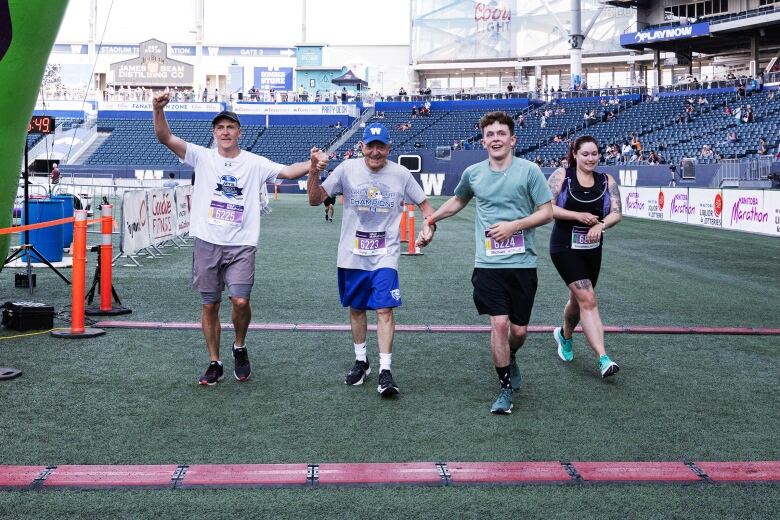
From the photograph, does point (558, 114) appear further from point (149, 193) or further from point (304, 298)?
point (304, 298)

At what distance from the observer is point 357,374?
6.72m

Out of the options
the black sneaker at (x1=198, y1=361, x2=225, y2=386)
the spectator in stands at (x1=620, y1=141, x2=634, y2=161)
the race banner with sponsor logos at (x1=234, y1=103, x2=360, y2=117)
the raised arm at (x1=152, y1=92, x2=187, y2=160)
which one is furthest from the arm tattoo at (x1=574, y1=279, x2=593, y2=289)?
the race banner with sponsor logos at (x1=234, y1=103, x2=360, y2=117)

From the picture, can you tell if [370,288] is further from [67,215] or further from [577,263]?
[67,215]

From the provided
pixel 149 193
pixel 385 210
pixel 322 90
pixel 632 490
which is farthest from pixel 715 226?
pixel 322 90

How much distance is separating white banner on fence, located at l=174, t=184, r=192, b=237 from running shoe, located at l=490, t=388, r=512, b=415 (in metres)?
14.3

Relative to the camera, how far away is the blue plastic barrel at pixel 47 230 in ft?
46.5

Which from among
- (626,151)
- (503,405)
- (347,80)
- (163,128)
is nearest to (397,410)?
(503,405)

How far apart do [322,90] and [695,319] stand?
226ft

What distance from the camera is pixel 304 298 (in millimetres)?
11570

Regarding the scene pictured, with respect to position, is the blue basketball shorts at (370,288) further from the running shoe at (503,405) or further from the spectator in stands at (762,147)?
the spectator in stands at (762,147)

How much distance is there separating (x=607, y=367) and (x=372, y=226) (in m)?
1.98

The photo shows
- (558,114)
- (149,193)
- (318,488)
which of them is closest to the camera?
(318,488)

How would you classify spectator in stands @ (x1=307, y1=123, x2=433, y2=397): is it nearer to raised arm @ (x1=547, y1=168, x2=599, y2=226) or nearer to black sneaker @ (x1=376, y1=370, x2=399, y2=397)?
black sneaker @ (x1=376, y1=370, x2=399, y2=397)

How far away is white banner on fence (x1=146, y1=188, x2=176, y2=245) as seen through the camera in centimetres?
1681
